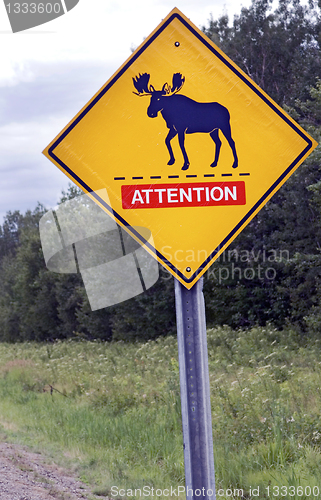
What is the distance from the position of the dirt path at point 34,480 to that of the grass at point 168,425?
230 millimetres

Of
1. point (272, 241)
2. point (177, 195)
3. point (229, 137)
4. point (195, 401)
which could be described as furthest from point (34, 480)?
point (272, 241)

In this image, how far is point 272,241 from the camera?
69.2 ft

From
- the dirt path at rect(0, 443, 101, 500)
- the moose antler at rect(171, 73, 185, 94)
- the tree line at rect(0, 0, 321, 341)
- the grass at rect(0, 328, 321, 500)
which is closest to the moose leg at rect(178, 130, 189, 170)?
the moose antler at rect(171, 73, 185, 94)

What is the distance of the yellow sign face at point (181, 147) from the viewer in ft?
7.07

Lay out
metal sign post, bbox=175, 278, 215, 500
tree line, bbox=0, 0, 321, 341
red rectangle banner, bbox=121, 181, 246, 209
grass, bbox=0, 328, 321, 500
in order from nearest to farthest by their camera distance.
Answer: metal sign post, bbox=175, 278, 215, 500 < red rectangle banner, bbox=121, 181, 246, 209 < grass, bbox=0, 328, 321, 500 < tree line, bbox=0, 0, 321, 341

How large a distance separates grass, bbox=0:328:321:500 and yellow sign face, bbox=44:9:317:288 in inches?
122

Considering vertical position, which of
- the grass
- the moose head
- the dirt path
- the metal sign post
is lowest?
the grass

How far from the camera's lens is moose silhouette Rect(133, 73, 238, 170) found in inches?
85.0

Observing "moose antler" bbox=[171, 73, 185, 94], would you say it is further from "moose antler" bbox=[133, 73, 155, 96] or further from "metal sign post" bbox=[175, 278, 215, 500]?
"metal sign post" bbox=[175, 278, 215, 500]

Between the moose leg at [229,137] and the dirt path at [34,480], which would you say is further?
the dirt path at [34,480]

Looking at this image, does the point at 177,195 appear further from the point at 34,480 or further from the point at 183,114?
the point at 34,480

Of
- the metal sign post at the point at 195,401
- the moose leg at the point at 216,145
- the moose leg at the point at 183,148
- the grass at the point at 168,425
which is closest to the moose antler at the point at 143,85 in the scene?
the moose leg at the point at 183,148

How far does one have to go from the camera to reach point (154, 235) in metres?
2.16

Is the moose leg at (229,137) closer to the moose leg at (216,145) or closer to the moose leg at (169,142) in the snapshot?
the moose leg at (216,145)
